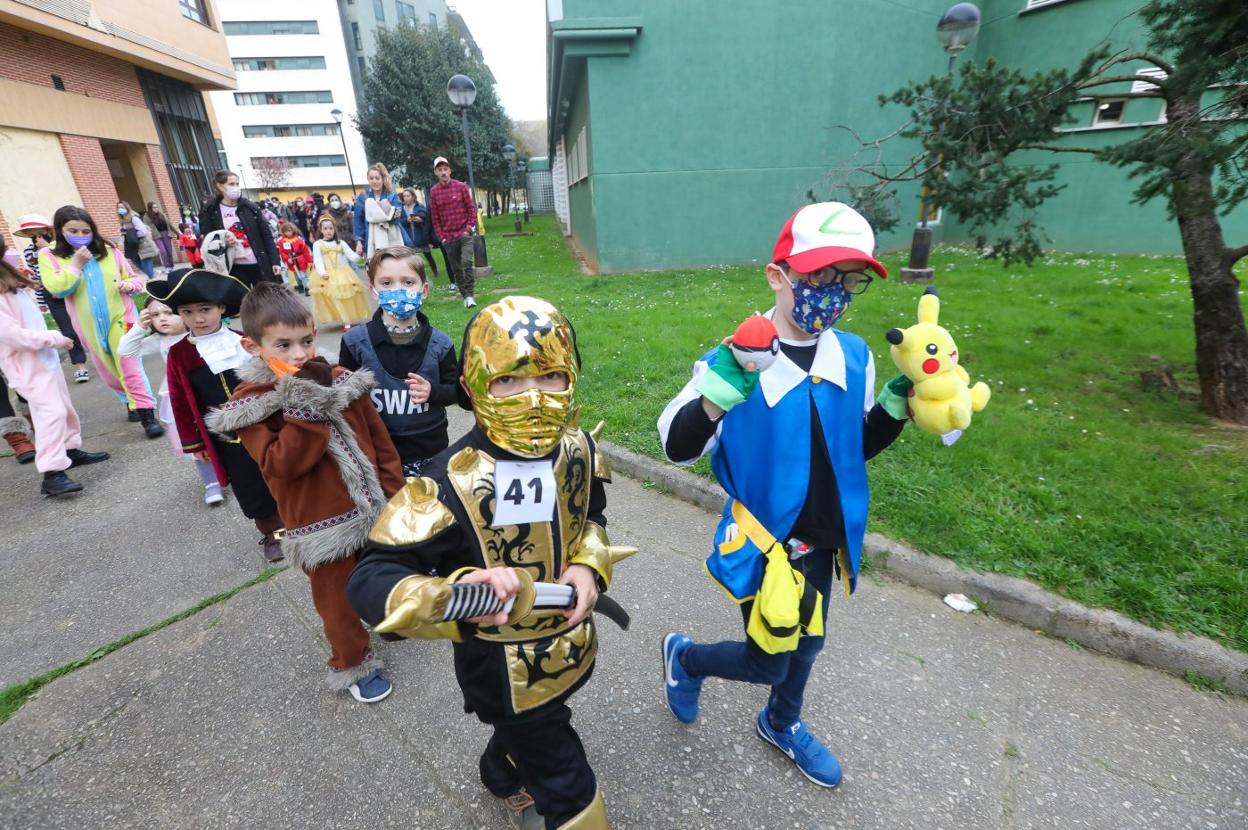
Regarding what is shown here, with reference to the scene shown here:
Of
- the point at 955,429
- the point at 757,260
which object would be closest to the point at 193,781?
the point at 955,429

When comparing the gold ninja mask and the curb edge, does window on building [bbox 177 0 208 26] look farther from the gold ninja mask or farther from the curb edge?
the curb edge

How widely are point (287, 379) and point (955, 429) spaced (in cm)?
228

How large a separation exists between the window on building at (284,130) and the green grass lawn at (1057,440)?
52.9m

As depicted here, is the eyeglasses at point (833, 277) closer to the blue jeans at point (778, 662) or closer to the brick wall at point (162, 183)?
the blue jeans at point (778, 662)

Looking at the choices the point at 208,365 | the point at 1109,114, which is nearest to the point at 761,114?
the point at 1109,114

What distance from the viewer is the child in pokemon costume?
169 cm

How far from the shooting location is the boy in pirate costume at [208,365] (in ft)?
9.50

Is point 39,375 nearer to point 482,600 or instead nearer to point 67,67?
point 482,600

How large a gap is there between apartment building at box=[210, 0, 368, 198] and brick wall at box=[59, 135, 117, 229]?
111ft

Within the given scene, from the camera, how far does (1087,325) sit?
21.7 ft

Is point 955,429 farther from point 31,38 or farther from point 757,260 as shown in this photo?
point 31,38

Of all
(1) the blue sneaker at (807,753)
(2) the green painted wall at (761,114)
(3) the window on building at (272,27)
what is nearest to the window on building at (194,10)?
(2) the green painted wall at (761,114)

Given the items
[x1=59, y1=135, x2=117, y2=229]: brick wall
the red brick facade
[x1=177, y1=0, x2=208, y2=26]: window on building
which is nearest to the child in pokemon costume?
the red brick facade

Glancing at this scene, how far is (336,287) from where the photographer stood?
25.0ft
